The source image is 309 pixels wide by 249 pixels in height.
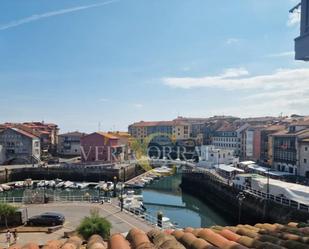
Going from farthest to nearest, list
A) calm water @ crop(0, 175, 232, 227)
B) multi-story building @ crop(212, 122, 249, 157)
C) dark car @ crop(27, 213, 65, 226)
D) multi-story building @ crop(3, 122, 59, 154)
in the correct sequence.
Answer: multi-story building @ crop(3, 122, 59, 154), multi-story building @ crop(212, 122, 249, 157), calm water @ crop(0, 175, 232, 227), dark car @ crop(27, 213, 65, 226)

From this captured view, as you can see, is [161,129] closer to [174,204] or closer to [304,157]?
[174,204]

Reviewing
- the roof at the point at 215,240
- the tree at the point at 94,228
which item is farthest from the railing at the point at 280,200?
the roof at the point at 215,240

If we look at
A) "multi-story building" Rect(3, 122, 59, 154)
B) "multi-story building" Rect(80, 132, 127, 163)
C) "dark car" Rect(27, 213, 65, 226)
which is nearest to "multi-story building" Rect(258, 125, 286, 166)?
"multi-story building" Rect(80, 132, 127, 163)

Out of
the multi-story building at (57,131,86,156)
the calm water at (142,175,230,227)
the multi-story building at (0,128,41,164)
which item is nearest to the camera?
the calm water at (142,175,230,227)

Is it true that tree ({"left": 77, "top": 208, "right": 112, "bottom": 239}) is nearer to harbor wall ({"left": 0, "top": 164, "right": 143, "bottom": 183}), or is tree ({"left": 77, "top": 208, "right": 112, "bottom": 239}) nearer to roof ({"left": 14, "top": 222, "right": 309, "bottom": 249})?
roof ({"left": 14, "top": 222, "right": 309, "bottom": 249})

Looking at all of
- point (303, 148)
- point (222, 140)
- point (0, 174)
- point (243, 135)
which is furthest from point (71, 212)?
point (222, 140)

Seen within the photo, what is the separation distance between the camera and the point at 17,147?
89.9 metres

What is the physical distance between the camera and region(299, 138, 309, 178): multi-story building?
58438mm

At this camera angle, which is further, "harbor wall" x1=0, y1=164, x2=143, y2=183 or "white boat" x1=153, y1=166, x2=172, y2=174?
"white boat" x1=153, y1=166, x2=172, y2=174

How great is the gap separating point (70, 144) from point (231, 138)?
154 ft

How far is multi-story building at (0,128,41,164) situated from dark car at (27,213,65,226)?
61.9 meters

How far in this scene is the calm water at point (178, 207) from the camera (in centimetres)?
4559

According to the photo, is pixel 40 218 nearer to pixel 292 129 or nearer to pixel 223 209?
pixel 223 209

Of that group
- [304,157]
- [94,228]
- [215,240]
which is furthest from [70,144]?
[215,240]
